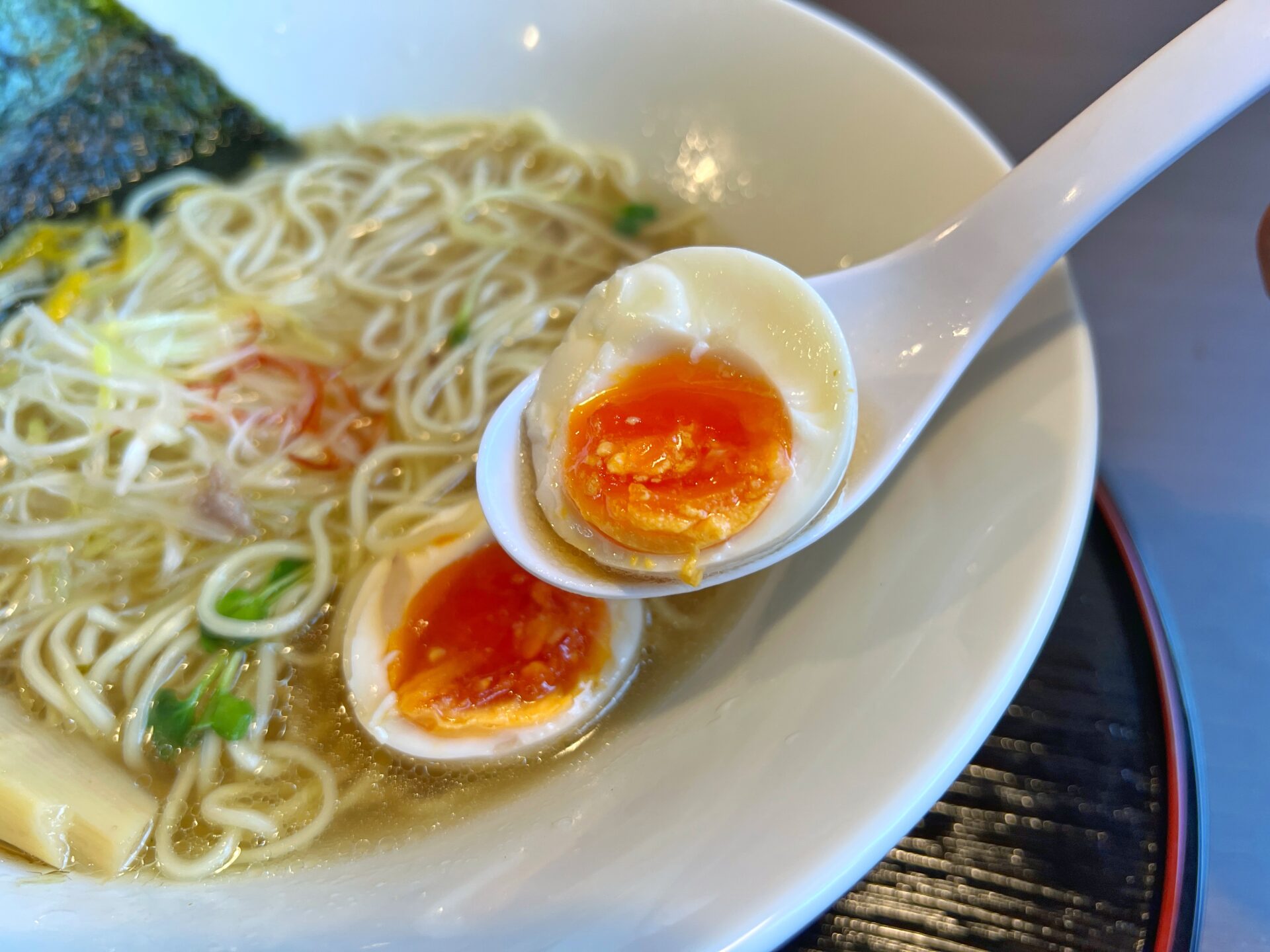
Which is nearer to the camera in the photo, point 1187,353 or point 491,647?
point 491,647

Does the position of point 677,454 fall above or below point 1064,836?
above

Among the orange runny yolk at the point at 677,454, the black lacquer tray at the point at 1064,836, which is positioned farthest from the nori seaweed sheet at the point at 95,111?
the black lacquer tray at the point at 1064,836

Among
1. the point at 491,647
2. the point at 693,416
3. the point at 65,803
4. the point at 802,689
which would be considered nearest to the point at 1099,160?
the point at 693,416

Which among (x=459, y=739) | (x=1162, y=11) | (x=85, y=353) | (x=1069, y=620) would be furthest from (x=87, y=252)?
(x=1162, y=11)

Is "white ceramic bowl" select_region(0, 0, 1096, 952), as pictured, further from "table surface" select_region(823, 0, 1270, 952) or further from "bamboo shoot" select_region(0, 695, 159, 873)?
"table surface" select_region(823, 0, 1270, 952)

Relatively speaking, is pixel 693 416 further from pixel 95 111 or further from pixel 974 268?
pixel 95 111

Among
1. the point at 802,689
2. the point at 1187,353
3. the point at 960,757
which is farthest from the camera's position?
the point at 1187,353

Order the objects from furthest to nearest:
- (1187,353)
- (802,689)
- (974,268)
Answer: (1187,353)
(974,268)
(802,689)
